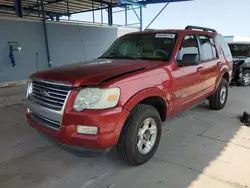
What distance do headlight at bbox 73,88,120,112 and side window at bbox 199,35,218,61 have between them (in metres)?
2.53

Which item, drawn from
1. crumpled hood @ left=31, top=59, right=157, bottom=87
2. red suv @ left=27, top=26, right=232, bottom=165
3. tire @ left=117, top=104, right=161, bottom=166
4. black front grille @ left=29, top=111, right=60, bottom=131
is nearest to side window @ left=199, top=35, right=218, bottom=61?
red suv @ left=27, top=26, right=232, bottom=165

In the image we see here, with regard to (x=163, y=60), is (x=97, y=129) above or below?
below

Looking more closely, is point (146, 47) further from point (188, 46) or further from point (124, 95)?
point (124, 95)

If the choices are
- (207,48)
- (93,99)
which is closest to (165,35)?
(207,48)

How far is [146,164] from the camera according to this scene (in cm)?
289

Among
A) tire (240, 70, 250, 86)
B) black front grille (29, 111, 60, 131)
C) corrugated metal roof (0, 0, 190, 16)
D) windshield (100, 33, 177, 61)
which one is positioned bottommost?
tire (240, 70, 250, 86)

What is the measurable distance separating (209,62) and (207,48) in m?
0.31

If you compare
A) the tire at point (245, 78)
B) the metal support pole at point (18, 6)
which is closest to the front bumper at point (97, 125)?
the tire at point (245, 78)

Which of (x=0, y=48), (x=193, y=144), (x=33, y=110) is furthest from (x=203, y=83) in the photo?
(x=0, y=48)

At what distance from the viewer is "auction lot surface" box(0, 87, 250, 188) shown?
2518 millimetres

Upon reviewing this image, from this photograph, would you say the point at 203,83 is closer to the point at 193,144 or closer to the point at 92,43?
the point at 193,144

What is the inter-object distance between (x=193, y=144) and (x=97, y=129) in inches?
73.9

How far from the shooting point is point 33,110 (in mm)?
2779

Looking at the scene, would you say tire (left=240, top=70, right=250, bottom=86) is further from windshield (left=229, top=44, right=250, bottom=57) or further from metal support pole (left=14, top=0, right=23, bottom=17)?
metal support pole (left=14, top=0, right=23, bottom=17)
